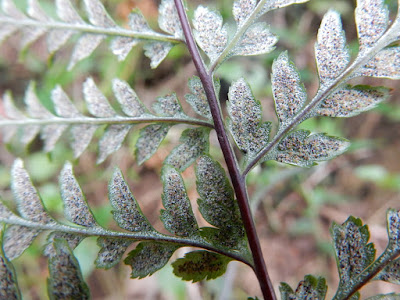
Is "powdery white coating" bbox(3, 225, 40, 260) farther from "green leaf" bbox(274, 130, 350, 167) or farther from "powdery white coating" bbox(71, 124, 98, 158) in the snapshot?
"green leaf" bbox(274, 130, 350, 167)

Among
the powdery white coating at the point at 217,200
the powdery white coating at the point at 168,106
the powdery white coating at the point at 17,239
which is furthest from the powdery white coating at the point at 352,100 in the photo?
the powdery white coating at the point at 17,239

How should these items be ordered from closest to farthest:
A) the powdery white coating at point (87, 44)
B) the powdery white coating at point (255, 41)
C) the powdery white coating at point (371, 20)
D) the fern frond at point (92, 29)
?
the powdery white coating at point (371, 20) < the powdery white coating at point (255, 41) < the fern frond at point (92, 29) < the powdery white coating at point (87, 44)

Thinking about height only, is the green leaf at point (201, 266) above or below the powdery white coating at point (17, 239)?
above

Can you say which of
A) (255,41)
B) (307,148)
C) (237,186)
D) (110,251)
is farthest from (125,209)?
(255,41)

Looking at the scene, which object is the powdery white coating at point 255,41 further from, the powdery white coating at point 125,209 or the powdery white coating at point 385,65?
the powdery white coating at point 125,209

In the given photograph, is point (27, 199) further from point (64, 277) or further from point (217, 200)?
point (217, 200)
